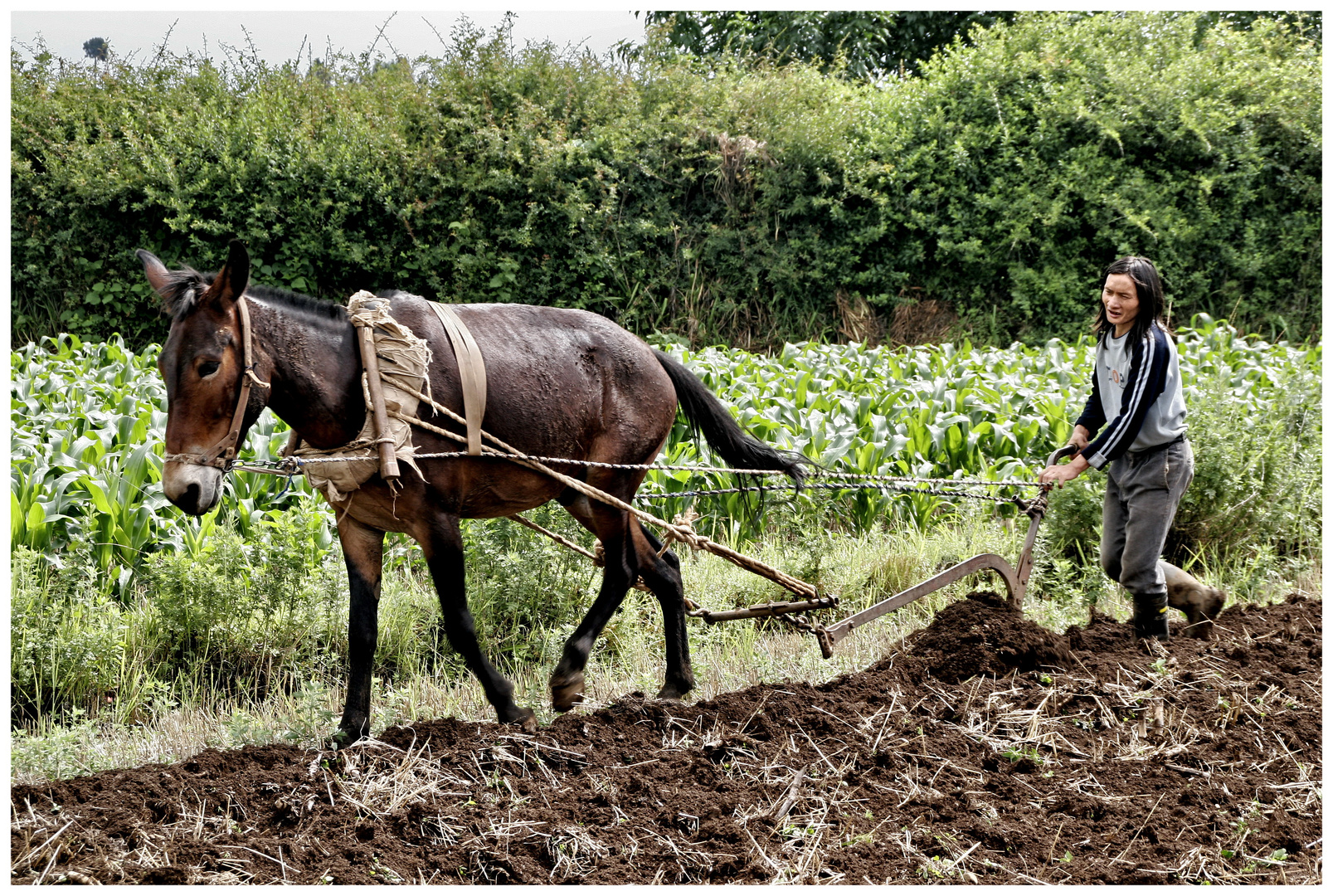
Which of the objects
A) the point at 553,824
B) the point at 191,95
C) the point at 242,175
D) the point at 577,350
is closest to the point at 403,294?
the point at 577,350

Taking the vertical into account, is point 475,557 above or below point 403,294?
below

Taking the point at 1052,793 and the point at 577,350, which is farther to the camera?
the point at 577,350

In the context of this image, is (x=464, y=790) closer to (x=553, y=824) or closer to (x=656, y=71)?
(x=553, y=824)

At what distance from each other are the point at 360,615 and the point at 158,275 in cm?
137

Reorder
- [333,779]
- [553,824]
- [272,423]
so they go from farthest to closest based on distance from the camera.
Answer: [272,423] < [333,779] < [553,824]

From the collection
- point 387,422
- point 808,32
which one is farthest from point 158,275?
point 808,32

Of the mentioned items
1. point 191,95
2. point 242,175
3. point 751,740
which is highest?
point 191,95

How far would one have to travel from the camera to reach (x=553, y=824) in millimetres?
3174

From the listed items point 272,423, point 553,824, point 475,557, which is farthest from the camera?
point 272,423

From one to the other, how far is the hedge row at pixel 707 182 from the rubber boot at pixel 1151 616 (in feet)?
28.0

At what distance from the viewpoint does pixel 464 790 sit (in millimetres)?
3461

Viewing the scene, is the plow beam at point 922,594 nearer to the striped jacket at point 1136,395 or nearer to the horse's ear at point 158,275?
the striped jacket at point 1136,395

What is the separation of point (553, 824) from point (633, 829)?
0.80ft

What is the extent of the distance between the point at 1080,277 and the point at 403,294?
11.4m
